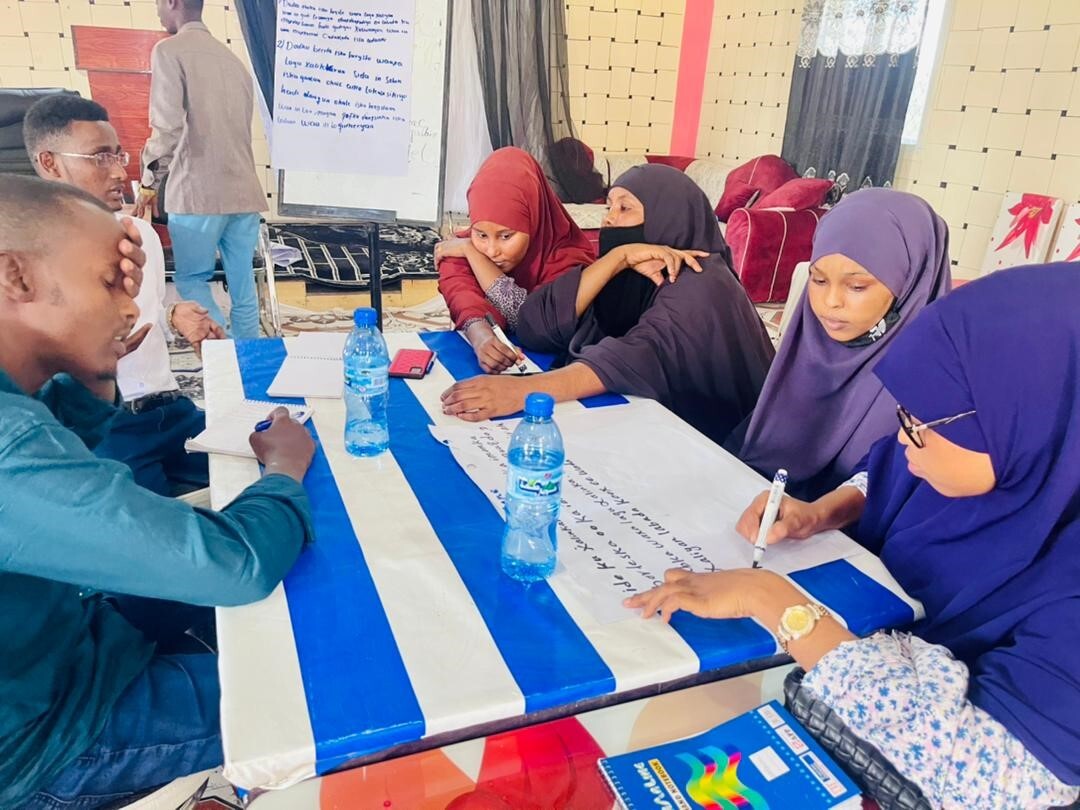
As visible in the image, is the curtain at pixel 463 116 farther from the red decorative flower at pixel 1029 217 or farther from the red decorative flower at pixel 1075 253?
the red decorative flower at pixel 1075 253

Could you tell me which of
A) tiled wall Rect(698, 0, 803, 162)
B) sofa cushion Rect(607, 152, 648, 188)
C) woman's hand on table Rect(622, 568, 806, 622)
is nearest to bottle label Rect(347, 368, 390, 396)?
woman's hand on table Rect(622, 568, 806, 622)

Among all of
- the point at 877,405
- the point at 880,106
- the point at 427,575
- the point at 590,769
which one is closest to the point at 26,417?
the point at 427,575

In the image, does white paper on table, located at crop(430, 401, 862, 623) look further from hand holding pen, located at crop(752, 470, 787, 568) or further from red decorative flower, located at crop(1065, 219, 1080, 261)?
red decorative flower, located at crop(1065, 219, 1080, 261)

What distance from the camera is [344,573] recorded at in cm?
93

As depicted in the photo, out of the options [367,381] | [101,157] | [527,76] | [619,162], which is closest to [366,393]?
[367,381]

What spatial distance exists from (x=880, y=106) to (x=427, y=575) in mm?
4341

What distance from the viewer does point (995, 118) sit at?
12.5 ft

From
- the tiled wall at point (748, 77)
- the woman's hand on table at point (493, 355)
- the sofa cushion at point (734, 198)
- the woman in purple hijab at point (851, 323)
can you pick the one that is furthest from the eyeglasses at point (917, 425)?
the tiled wall at point (748, 77)

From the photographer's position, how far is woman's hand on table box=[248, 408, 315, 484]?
110 centimetres

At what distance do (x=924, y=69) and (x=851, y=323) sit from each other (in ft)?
11.6

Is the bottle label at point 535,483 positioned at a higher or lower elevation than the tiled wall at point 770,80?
lower

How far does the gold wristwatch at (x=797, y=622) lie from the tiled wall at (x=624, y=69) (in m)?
5.61

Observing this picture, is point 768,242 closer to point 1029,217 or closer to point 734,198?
point 734,198

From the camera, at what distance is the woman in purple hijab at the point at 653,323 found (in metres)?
1.53
